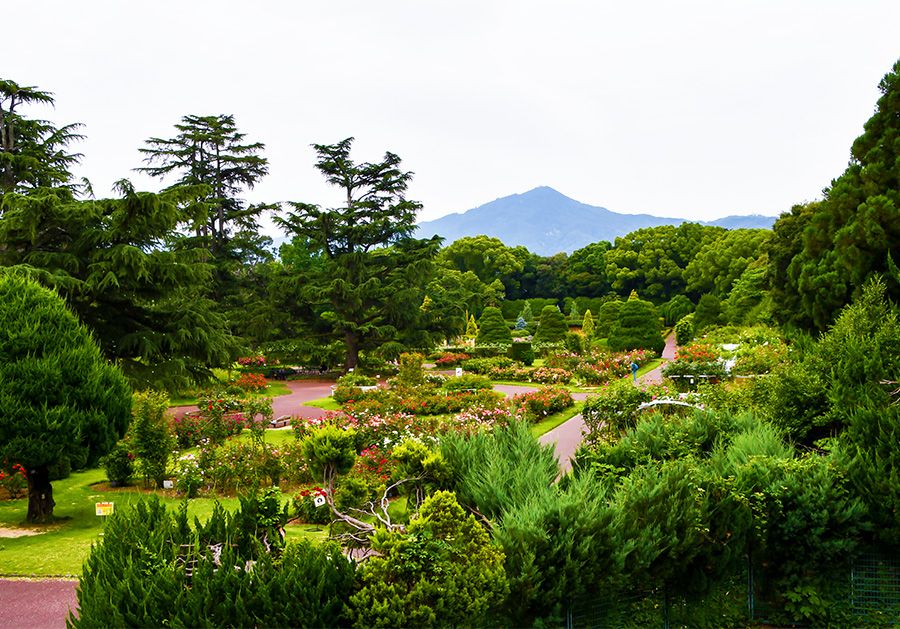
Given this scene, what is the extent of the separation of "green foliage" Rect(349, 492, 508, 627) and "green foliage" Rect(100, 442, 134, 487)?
25.5 ft

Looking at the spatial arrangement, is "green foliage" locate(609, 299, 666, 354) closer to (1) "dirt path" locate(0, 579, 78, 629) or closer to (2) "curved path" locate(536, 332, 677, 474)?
(2) "curved path" locate(536, 332, 677, 474)

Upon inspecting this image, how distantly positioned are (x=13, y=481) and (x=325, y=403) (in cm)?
989

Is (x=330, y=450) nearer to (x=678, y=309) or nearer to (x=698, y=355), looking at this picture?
(x=698, y=355)

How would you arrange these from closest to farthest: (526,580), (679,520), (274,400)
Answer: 1. (526,580)
2. (679,520)
3. (274,400)

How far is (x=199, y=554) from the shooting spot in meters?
4.16

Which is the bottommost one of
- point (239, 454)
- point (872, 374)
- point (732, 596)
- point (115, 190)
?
point (732, 596)

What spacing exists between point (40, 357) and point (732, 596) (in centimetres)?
814

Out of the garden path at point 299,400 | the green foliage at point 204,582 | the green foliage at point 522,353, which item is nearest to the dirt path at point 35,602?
the green foliage at point 204,582

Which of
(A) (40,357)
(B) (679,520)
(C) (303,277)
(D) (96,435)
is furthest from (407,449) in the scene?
(C) (303,277)

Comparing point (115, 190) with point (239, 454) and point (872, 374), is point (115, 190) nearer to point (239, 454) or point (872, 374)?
point (239, 454)

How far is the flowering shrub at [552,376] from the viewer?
22.1 meters

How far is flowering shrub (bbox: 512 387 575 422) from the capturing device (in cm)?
1530

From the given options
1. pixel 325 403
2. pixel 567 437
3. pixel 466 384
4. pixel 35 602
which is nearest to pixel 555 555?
pixel 35 602

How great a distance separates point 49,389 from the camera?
24.3 feet
